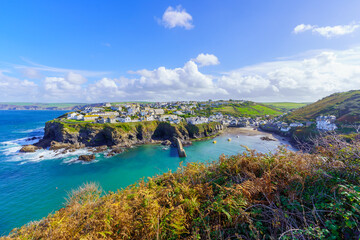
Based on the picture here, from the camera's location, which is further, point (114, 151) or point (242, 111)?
point (242, 111)

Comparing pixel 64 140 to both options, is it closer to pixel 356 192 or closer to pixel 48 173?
pixel 48 173

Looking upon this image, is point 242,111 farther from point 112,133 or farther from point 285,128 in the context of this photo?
point 112,133

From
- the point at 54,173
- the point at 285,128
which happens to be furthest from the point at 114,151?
the point at 285,128

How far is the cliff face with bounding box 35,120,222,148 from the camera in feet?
133

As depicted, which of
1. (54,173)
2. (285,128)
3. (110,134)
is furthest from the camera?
(285,128)

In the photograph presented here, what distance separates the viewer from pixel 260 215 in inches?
125

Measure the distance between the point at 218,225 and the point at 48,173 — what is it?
112 feet

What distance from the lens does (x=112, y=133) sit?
139 feet

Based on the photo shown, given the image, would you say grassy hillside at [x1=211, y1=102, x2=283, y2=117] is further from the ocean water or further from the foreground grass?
the foreground grass

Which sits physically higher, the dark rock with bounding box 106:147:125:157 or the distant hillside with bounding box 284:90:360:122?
the distant hillside with bounding box 284:90:360:122

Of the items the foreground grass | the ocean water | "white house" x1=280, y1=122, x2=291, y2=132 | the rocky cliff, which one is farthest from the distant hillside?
the foreground grass

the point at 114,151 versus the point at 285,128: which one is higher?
the point at 285,128

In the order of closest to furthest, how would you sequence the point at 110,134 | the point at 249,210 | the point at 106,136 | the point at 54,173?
1. the point at 249,210
2. the point at 54,173
3. the point at 110,134
4. the point at 106,136

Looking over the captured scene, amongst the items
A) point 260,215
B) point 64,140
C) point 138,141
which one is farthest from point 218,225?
point 64,140
